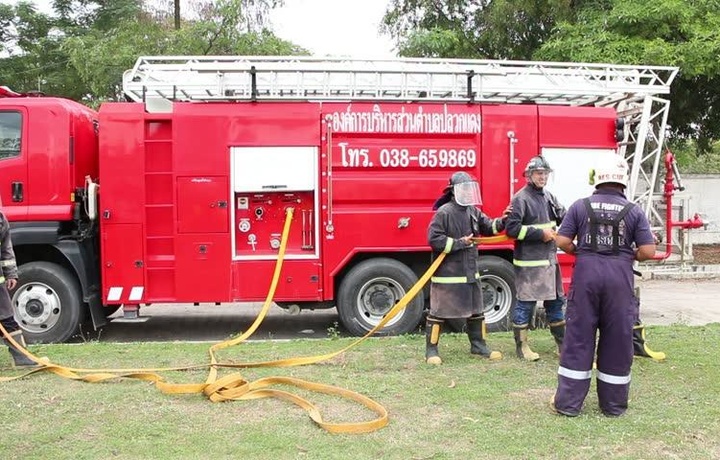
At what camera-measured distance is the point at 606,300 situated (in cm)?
446

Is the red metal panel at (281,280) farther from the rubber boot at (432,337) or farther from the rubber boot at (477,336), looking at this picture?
the rubber boot at (477,336)

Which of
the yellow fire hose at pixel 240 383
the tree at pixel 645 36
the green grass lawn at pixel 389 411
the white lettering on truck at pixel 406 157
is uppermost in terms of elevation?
the tree at pixel 645 36

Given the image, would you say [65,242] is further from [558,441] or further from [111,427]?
[558,441]

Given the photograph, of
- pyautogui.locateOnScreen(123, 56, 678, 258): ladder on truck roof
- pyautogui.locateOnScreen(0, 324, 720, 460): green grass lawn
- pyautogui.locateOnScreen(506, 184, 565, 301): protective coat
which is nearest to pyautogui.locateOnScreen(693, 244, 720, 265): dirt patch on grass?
pyautogui.locateOnScreen(123, 56, 678, 258): ladder on truck roof

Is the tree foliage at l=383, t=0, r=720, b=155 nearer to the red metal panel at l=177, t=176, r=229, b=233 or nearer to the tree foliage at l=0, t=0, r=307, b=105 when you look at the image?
the tree foliage at l=0, t=0, r=307, b=105

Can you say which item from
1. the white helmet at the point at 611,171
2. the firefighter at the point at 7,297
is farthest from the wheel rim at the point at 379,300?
the firefighter at the point at 7,297

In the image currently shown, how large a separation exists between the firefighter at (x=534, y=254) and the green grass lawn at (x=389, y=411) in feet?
1.11

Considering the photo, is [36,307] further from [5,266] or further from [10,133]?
[10,133]

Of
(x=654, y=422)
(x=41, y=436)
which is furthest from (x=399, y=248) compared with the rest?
(x=41, y=436)

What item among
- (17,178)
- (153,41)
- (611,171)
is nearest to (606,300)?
(611,171)

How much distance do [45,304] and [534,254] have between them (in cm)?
490

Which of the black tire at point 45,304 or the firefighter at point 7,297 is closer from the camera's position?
the firefighter at point 7,297

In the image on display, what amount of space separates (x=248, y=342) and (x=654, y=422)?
4.00 metres

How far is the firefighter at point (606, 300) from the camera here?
445 centimetres
